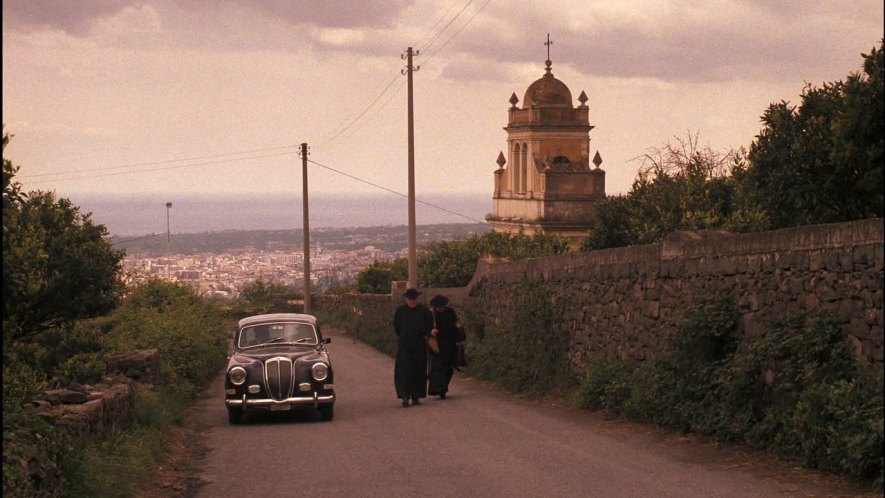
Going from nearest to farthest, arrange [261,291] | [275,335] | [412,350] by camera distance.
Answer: [275,335] → [412,350] → [261,291]

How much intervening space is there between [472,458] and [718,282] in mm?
3561

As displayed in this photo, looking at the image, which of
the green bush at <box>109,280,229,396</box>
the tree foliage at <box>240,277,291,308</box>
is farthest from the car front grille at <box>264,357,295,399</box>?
the tree foliage at <box>240,277,291,308</box>

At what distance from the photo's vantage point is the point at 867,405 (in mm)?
9055

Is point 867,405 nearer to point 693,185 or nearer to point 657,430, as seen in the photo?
point 657,430

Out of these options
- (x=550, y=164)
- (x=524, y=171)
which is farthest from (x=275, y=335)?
(x=524, y=171)

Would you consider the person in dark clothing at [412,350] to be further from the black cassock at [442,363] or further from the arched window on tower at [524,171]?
the arched window on tower at [524,171]

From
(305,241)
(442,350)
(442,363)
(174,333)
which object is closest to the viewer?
(442,363)

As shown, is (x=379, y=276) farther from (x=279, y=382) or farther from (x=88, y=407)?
(x=88, y=407)

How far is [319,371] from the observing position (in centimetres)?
1576

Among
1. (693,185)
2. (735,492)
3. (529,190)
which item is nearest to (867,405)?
(735,492)

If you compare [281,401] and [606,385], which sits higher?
[606,385]

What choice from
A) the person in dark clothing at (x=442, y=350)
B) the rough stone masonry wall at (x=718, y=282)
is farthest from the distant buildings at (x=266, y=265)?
the rough stone masonry wall at (x=718, y=282)

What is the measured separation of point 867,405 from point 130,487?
6.17 meters

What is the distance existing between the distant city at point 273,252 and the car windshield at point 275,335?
52626 millimetres
